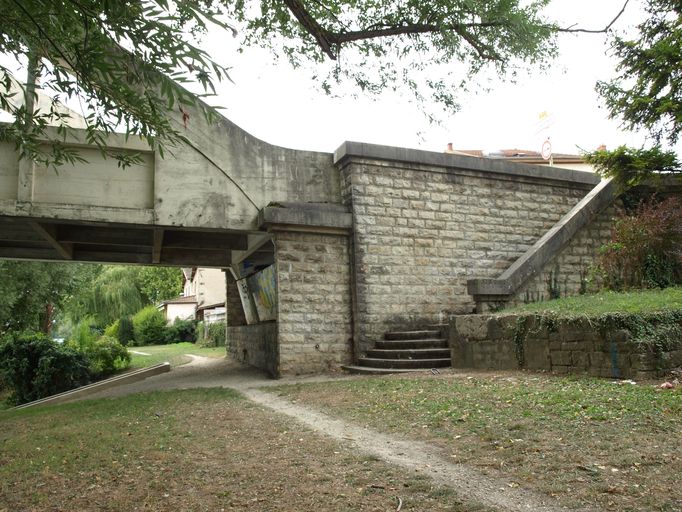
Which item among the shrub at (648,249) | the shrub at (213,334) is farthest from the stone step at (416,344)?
the shrub at (213,334)

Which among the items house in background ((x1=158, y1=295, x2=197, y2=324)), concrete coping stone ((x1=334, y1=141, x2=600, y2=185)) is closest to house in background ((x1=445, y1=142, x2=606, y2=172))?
concrete coping stone ((x1=334, y1=141, x2=600, y2=185))

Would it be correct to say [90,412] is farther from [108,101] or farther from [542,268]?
[542,268]

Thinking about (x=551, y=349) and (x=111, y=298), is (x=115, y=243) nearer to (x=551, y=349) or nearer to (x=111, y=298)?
(x=551, y=349)

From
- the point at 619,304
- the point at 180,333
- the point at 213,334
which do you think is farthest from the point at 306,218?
the point at 180,333

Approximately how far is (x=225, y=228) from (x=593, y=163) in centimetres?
768

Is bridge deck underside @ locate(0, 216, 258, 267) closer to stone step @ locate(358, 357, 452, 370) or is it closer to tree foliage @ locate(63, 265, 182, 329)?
stone step @ locate(358, 357, 452, 370)

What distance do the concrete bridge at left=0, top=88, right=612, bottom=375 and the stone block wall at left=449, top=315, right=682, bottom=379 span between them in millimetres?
1234

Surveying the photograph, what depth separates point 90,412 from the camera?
802 centimetres

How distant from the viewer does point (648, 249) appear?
10852mm

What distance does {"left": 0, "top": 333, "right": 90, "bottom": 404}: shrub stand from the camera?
1463 centimetres

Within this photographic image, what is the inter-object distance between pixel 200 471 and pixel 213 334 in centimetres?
2458

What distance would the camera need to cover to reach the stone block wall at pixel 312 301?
34.2 feet

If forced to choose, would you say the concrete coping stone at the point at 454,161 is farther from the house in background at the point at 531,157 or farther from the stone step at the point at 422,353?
the house in background at the point at 531,157

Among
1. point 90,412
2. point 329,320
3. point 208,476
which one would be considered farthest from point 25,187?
point 208,476
